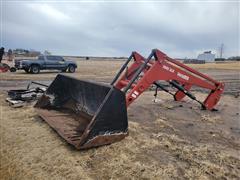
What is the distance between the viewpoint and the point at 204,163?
13.3 ft

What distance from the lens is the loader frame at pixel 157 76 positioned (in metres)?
5.67

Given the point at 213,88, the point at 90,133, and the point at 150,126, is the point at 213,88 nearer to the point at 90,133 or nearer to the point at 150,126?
the point at 150,126

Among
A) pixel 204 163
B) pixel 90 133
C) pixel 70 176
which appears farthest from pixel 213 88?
pixel 70 176

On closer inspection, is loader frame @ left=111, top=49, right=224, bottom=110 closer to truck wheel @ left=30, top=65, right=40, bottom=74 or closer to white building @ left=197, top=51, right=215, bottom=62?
truck wheel @ left=30, top=65, right=40, bottom=74

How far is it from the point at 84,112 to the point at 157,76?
180 centimetres

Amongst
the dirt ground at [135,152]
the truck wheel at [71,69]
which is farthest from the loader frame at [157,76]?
the truck wheel at [71,69]

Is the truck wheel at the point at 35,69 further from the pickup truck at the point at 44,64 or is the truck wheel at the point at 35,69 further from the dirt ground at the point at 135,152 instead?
the dirt ground at the point at 135,152

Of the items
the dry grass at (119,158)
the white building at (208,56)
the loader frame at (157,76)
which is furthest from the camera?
the white building at (208,56)

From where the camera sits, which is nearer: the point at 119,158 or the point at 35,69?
the point at 119,158

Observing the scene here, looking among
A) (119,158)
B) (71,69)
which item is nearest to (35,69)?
(71,69)

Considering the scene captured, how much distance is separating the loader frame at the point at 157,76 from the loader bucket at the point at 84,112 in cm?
62

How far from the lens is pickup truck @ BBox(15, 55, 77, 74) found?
2118cm

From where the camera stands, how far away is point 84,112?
6.03m

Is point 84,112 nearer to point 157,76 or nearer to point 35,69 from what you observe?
point 157,76
